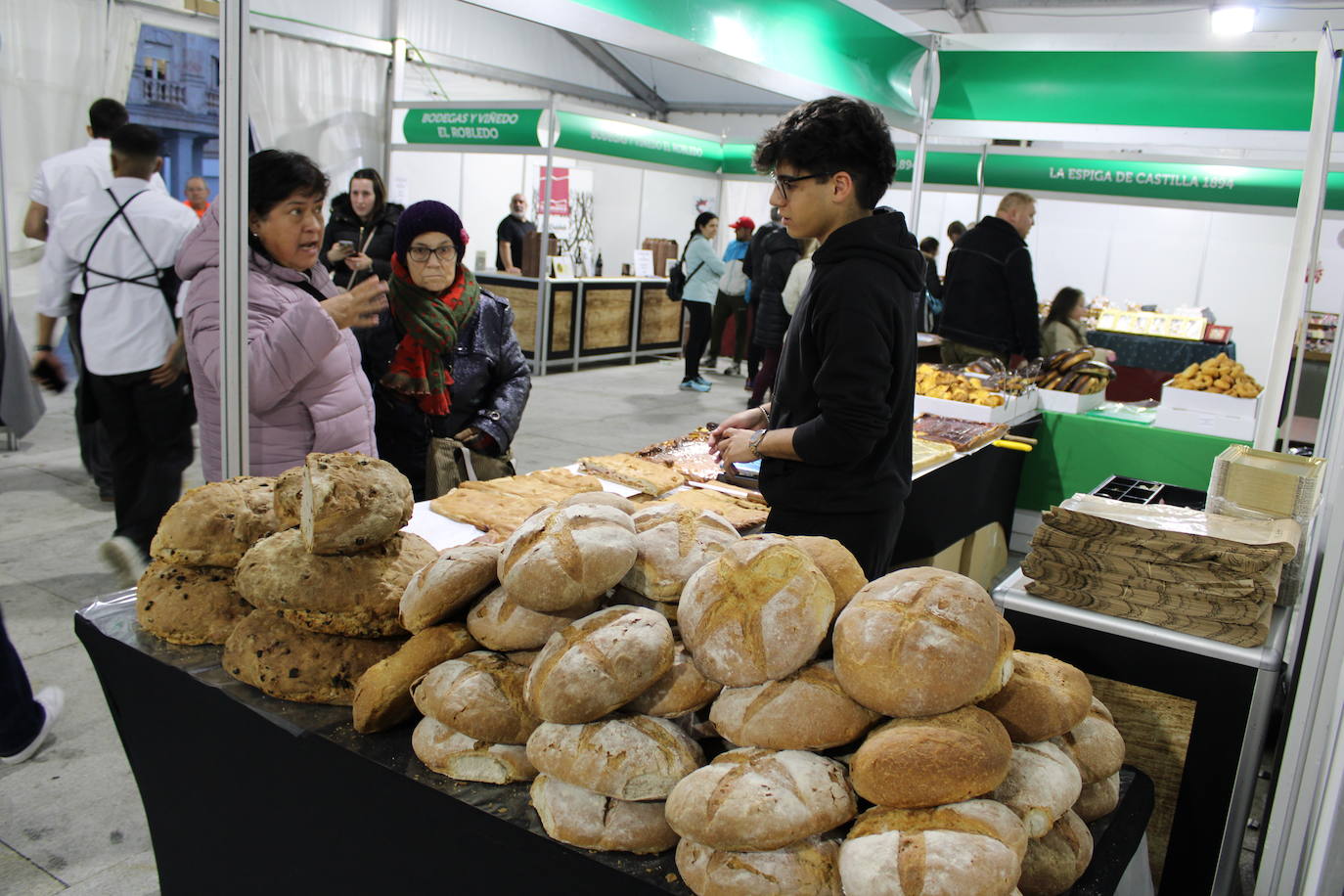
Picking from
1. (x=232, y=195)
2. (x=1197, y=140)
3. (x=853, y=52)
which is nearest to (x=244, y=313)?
(x=232, y=195)

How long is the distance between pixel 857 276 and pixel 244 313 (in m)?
1.53

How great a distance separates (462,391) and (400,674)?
2.04 meters

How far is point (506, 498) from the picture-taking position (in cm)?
281

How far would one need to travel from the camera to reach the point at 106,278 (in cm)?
309

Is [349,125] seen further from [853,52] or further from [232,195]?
[232,195]

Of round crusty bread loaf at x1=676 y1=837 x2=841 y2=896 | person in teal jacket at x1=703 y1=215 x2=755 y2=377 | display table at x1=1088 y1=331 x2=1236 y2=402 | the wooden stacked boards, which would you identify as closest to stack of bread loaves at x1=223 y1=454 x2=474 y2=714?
round crusty bread loaf at x1=676 y1=837 x2=841 y2=896

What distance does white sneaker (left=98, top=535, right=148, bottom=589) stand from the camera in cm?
390

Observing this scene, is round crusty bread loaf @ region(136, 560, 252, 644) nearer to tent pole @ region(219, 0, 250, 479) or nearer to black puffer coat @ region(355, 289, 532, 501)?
tent pole @ region(219, 0, 250, 479)

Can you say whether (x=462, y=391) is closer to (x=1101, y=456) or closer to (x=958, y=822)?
(x=958, y=822)

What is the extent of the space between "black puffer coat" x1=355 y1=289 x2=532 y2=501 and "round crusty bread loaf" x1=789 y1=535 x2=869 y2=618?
2131 millimetres

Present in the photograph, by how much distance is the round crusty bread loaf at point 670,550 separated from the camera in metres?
1.48

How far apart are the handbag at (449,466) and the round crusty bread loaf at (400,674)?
Result: 1740mm

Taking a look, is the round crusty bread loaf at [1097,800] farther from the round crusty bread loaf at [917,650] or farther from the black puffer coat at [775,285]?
the black puffer coat at [775,285]

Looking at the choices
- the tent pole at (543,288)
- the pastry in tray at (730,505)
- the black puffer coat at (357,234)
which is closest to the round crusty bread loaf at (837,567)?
the pastry in tray at (730,505)
